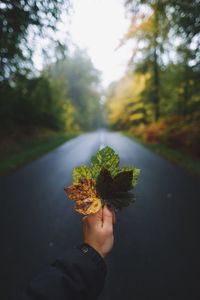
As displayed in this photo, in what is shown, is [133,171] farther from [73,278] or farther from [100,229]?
[73,278]

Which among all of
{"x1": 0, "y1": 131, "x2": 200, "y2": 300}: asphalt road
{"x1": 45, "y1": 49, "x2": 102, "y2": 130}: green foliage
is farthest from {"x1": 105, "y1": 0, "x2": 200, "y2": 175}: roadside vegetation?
{"x1": 45, "y1": 49, "x2": 102, "y2": 130}: green foliage

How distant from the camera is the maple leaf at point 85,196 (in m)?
0.84

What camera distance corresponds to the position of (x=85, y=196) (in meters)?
0.87

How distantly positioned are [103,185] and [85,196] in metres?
0.09

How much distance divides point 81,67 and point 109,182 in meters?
59.2

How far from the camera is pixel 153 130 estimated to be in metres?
20.3

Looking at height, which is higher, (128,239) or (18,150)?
(18,150)

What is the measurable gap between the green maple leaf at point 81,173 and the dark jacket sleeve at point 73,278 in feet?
0.79

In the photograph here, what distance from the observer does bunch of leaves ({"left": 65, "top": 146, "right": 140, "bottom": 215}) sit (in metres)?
0.82

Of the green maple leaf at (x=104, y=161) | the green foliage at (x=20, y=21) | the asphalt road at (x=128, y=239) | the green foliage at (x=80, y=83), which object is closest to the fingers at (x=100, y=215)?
the green maple leaf at (x=104, y=161)

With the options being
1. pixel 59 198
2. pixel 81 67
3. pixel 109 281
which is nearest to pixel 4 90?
pixel 59 198

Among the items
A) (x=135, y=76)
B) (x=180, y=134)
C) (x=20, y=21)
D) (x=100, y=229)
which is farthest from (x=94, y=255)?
(x=135, y=76)

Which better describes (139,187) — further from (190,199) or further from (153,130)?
(153,130)

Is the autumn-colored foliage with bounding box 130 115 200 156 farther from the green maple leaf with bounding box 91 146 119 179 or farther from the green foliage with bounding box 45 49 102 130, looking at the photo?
the green foliage with bounding box 45 49 102 130
